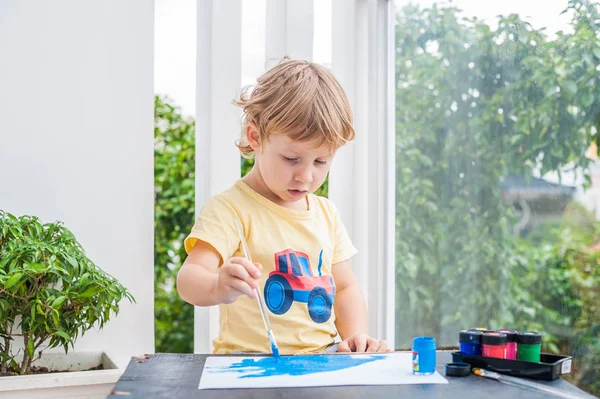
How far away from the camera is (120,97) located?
5.51 ft

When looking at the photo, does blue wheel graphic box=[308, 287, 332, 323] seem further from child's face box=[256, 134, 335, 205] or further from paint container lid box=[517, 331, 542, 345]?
paint container lid box=[517, 331, 542, 345]

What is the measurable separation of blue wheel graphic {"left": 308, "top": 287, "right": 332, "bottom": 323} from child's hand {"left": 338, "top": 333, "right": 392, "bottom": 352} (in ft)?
0.40

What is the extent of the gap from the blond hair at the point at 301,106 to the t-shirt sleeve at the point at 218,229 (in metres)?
0.16

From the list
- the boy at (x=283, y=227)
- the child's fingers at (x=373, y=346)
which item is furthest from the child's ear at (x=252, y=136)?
the child's fingers at (x=373, y=346)

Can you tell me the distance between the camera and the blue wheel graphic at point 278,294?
4.61 ft

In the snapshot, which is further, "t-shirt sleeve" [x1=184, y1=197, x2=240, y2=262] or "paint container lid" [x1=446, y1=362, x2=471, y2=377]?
"t-shirt sleeve" [x1=184, y1=197, x2=240, y2=262]

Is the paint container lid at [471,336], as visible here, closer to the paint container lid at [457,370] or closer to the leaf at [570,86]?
the paint container lid at [457,370]

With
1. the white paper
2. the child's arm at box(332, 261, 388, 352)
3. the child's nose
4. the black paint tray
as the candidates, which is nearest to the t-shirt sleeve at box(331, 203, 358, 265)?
the child's arm at box(332, 261, 388, 352)

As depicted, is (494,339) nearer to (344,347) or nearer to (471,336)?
(471,336)

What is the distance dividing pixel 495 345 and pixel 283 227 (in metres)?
0.54

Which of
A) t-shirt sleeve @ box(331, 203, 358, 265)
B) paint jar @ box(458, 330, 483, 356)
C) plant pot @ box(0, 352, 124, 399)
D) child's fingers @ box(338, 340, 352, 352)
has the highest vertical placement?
t-shirt sleeve @ box(331, 203, 358, 265)

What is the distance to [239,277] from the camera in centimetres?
110

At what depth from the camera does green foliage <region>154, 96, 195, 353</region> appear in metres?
3.33

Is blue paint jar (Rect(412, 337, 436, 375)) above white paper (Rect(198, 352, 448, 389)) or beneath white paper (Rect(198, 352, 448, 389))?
above
